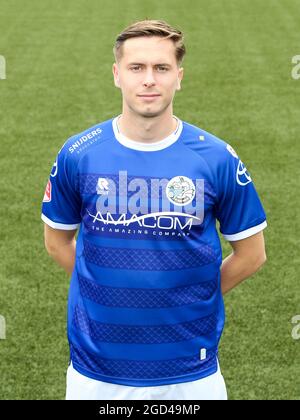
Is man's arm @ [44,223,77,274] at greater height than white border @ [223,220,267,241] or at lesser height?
lesser

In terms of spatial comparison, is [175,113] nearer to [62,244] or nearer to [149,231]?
[62,244]

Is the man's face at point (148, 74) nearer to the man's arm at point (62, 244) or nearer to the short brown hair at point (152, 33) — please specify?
the short brown hair at point (152, 33)

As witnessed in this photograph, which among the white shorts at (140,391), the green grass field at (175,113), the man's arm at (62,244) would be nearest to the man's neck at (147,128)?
the man's arm at (62,244)

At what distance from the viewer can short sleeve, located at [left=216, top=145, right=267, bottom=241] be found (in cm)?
319

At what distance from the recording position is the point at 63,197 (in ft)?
11.2

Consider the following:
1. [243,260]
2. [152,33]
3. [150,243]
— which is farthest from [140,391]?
[152,33]

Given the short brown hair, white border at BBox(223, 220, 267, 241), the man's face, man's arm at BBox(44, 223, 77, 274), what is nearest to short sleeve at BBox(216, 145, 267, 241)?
white border at BBox(223, 220, 267, 241)

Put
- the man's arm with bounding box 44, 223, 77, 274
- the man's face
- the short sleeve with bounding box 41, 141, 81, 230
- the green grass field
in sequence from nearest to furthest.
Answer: the man's face
the short sleeve with bounding box 41, 141, 81, 230
the man's arm with bounding box 44, 223, 77, 274
the green grass field

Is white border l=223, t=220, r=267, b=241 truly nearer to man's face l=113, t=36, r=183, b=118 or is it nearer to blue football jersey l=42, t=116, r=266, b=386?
blue football jersey l=42, t=116, r=266, b=386

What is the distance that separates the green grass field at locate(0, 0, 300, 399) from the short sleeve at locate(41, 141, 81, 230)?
217cm

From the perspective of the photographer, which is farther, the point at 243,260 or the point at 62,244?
the point at 62,244

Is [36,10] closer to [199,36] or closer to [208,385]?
[199,36]

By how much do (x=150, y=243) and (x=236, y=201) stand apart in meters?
0.43

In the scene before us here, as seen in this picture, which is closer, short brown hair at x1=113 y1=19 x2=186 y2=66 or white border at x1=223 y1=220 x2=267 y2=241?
short brown hair at x1=113 y1=19 x2=186 y2=66
